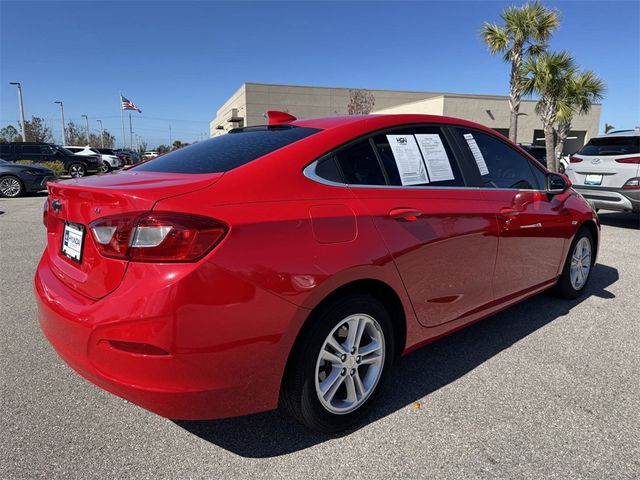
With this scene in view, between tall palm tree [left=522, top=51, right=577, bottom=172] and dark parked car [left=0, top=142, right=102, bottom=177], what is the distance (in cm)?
1985

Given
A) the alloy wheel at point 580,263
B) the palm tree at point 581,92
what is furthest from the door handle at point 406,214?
the palm tree at point 581,92

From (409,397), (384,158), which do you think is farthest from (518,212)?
(409,397)

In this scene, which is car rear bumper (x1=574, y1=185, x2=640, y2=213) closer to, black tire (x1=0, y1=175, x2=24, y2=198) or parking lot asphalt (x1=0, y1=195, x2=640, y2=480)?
parking lot asphalt (x1=0, y1=195, x2=640, y2=480)

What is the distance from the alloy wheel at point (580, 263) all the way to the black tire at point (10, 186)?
1517 centimetres

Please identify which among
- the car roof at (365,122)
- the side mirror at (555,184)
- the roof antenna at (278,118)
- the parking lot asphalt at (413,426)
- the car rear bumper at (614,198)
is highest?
the roof antenna at (278,118)

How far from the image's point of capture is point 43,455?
2172mm

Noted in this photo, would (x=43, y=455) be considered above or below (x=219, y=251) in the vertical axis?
below

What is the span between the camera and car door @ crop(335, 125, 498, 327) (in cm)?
240

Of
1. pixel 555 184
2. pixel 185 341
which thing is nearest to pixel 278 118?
pixel 185 341

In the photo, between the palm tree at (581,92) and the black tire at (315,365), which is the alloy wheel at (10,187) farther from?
the palm tree at (581,92)

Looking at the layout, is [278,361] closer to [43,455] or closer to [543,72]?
[43,455]

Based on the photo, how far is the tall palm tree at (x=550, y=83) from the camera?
17422 mm

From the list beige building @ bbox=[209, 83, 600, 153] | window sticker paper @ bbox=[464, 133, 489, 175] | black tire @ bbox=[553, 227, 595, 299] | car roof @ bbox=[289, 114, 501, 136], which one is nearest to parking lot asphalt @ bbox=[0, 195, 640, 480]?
black tire @ bbox=[553, 227, 595, 299]

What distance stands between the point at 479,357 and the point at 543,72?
17726mm
